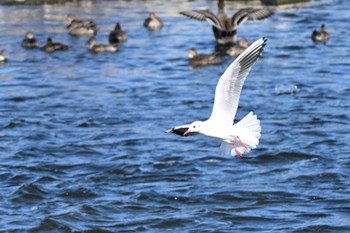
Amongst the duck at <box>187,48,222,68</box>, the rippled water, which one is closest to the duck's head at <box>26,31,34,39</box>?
the rippled water

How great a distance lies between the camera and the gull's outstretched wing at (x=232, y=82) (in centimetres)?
1169

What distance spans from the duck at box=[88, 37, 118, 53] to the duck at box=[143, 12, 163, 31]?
1778 mm

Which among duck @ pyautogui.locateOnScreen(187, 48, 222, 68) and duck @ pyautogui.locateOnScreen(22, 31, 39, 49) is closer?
duck @ pyautogui.locateOnScreen(187, 48, 222, 68)

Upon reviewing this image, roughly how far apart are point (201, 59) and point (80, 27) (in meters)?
4.60

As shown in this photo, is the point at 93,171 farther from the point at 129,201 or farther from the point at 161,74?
the point at 161,74

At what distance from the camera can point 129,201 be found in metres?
14.8

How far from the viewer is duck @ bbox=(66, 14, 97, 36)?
26859 millimetres

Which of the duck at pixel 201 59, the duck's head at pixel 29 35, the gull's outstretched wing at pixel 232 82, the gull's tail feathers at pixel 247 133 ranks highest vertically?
the gull's outstretched wing at pixel 232 82

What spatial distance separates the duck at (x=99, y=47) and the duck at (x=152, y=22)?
5.83 ft

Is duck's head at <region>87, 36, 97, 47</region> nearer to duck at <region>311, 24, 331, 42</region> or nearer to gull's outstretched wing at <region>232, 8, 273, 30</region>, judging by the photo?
gull's outstretched wing at <region>232, 8, 273, 30</region>

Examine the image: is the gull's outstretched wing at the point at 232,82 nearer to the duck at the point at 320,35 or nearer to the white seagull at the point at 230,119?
the white seagull at the point at 230,119

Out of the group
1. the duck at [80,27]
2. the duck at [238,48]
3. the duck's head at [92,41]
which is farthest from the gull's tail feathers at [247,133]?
the duck at [80,27]

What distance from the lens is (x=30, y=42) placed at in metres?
25.3

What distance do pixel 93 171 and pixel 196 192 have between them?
1.91 metres
